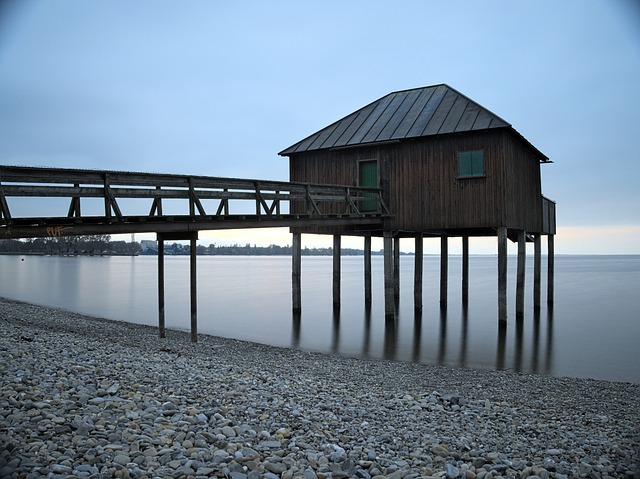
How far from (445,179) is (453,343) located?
5.64 metres

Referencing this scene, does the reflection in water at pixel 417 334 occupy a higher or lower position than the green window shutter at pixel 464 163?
lower

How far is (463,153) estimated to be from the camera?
61.9 feet

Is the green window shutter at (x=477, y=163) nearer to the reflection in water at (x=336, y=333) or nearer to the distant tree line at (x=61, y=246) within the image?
the reflection in water at (x=336, y=333)

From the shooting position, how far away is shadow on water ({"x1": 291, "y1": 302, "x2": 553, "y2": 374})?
49.1 feet

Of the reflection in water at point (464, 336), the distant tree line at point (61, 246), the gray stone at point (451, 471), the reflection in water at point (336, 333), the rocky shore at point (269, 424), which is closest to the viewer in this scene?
the rocky shore at point (269, 424)

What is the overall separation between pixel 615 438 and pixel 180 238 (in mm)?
10649

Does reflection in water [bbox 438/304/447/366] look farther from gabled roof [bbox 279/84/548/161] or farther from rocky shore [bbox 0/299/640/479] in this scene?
gabled roof [bbox 279/84/548/161]

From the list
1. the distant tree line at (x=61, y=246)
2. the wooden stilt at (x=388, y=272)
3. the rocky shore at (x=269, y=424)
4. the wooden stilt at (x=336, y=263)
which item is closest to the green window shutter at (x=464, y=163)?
the wooden stilt at (x=388, y=272)

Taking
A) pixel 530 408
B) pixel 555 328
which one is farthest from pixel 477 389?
pixel 555 328

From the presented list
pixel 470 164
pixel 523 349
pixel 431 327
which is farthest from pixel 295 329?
pixel 470 164

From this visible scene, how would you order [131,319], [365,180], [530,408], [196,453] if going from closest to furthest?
[196,453]
[530,408]
[365,180]
[131,319]

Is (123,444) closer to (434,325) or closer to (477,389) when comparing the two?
(477,389)

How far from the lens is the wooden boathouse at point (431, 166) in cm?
1856

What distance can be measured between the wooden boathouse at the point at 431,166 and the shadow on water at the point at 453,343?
133 cm
